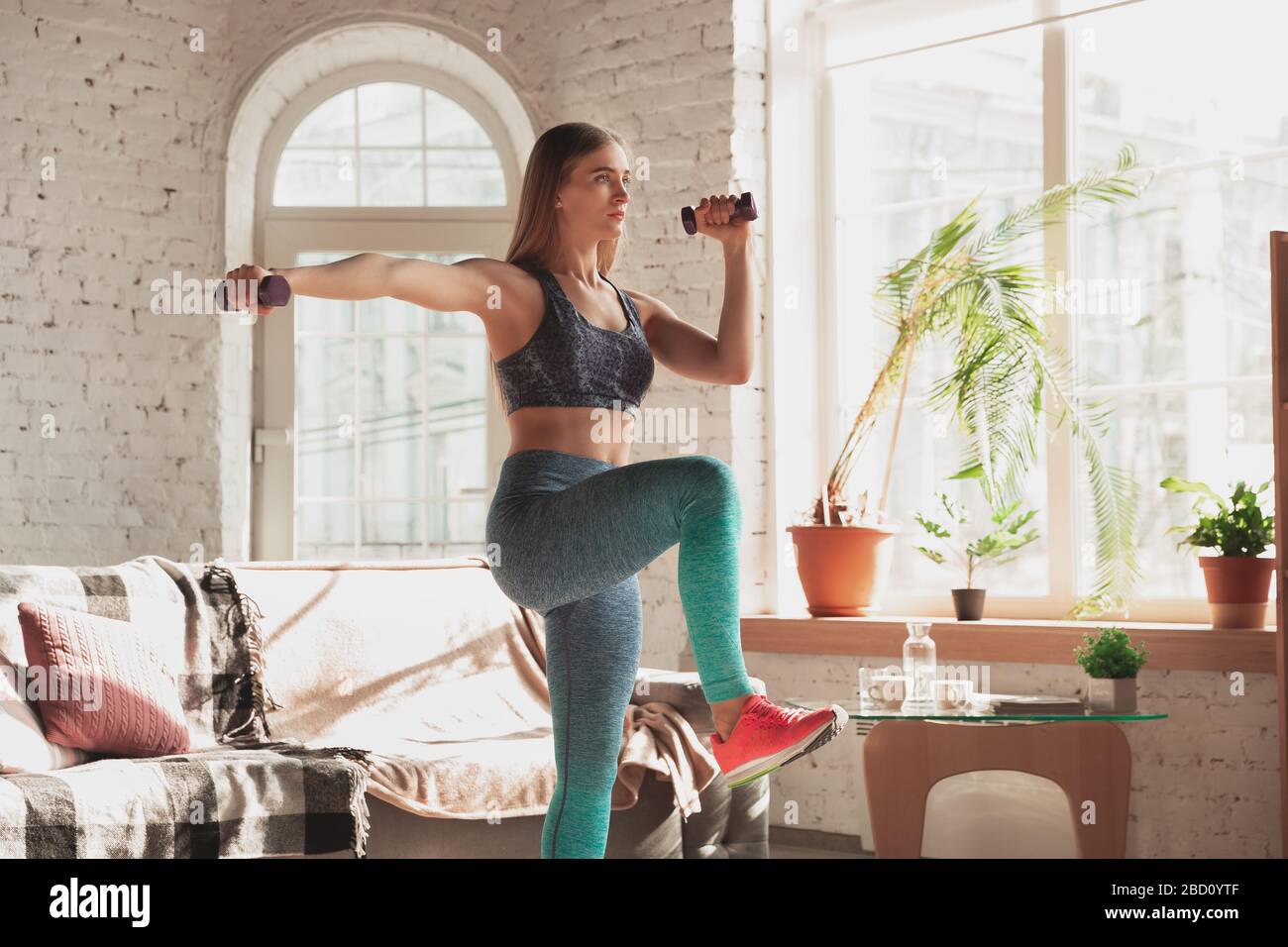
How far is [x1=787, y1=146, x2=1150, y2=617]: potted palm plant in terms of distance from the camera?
3.96m

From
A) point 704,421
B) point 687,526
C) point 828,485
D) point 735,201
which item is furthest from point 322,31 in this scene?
point 687,526

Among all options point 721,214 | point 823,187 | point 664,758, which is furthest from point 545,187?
point 823,187

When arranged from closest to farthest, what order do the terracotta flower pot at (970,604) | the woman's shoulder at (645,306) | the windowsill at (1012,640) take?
the woman's shoulder at (645,306) → the windowsill at (1012,640) → the terracotta flower pot at (970,604)

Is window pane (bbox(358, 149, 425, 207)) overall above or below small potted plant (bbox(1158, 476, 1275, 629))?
above

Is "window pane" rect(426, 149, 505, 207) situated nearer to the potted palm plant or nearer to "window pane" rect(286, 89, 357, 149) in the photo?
"window pane" rect(286, 89, 357, 149)

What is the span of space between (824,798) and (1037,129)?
224 centimetres

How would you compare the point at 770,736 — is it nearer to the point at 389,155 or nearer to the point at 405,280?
the point at 405,280

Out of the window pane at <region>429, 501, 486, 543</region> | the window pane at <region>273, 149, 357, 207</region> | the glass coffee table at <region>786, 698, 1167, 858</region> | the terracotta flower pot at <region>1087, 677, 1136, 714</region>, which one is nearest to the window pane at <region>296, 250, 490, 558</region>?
the window pane at <region>429, 501, 486, 543</region>

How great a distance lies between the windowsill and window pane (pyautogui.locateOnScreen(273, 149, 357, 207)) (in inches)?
86.3

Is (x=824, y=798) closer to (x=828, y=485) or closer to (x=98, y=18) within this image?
(x=828, y=485)

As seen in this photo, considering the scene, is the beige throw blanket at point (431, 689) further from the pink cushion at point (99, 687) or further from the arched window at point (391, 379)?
the arched window at point (391, 379)

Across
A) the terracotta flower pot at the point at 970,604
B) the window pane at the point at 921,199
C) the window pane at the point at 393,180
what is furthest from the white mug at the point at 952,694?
the window pane at the point at 393,180

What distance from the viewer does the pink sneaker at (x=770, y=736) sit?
1840 millimetres

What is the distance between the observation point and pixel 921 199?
4.58m
